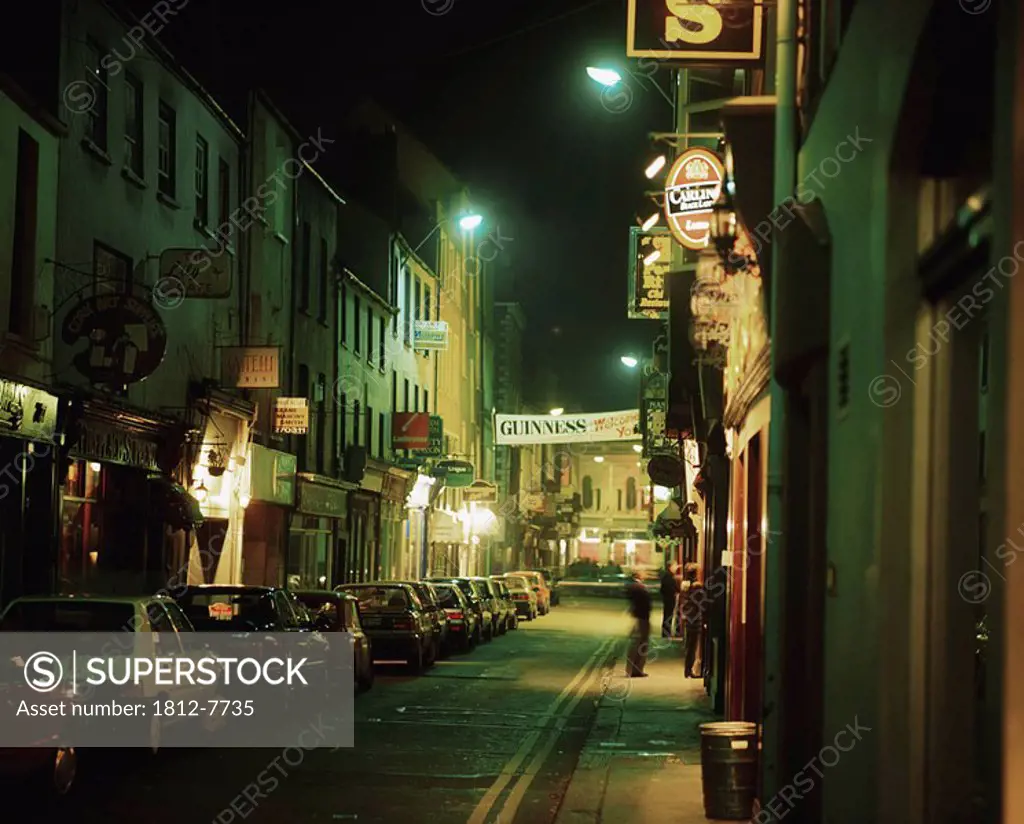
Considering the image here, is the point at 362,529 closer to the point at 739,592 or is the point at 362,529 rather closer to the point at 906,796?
the point at 739,592

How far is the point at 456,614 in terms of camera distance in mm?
33938

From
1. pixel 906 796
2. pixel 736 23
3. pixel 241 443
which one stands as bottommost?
pixel 906 796

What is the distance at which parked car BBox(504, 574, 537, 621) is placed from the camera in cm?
5141

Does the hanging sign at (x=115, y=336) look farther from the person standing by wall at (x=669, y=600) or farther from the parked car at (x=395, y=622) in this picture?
the person standing by wall at (x=669, y=600)

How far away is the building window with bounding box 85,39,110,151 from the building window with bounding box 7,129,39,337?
83.7 inches

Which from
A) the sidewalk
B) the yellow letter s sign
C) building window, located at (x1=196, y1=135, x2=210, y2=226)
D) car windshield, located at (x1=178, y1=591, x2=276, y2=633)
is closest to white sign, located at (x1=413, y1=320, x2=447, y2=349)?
building window, located at (x1=196, y1=135, x2=210, y2=226)

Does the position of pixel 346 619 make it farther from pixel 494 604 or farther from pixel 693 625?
pixel 494 604

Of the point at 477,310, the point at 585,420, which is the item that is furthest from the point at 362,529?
the point at 477,310

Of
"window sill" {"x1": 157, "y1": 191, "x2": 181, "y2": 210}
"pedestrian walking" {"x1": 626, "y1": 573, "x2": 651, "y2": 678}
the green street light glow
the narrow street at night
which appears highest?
the green street light glow

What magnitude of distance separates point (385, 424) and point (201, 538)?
670 inches

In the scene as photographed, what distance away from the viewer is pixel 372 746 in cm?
1681

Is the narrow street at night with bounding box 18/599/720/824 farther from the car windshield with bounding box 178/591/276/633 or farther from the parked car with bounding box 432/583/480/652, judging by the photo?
the parked car with bounding box 432/583/480/652

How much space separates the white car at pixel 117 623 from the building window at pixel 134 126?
13062 millimetres

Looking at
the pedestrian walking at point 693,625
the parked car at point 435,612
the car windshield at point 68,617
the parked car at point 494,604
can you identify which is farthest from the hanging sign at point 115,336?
the parked car at point 494,604
